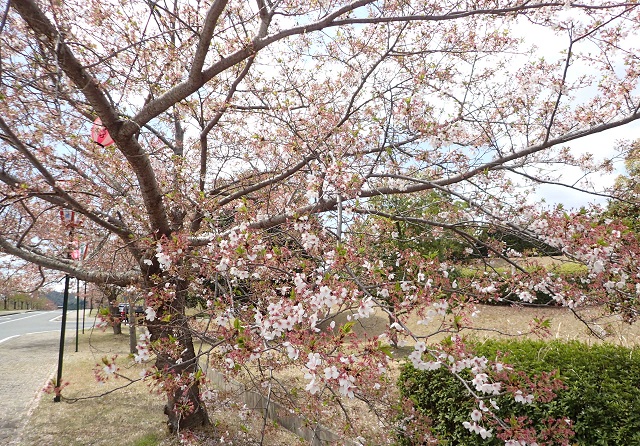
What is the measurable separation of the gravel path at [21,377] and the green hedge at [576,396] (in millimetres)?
5966

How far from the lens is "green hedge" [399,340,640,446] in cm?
281

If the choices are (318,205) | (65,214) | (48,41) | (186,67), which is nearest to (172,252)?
(318,205)

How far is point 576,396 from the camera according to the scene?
295cm

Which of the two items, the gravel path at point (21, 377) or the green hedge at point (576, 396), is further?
the gravel path at point (21, 377)

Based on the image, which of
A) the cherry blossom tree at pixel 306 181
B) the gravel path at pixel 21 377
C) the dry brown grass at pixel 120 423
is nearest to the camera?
the cherry blossom tree at pixel 306 181

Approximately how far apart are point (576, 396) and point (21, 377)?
1128cm

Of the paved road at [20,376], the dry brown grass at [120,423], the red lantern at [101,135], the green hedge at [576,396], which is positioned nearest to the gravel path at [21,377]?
the paved road at [20,376]

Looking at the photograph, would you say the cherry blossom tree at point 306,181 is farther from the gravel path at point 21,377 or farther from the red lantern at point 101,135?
the gravel path at point 21,377

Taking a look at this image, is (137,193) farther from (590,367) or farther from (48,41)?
(590,367)

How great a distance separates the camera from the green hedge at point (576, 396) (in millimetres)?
2809

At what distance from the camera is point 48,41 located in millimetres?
2744

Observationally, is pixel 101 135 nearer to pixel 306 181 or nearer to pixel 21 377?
pixel 306 181

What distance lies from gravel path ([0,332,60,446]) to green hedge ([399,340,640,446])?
597 cm

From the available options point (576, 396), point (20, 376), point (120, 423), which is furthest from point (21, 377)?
point (576, 396)
